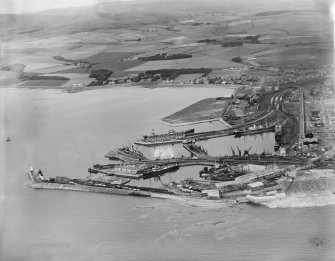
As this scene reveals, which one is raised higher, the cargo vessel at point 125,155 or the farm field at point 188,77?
the farm field at point 188,77

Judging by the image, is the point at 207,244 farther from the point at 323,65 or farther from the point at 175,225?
the point at 323,65

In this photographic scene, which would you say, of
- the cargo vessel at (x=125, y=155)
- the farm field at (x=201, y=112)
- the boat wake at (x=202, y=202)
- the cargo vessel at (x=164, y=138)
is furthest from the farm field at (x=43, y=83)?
the boat wake at (x=202, y=202)

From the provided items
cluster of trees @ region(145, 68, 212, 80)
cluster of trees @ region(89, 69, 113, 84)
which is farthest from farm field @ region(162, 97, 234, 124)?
cluster of trees @ region(89, 69, 113, 84)

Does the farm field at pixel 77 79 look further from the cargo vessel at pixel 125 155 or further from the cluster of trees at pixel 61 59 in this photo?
the cargo vessel at pixel 125 155

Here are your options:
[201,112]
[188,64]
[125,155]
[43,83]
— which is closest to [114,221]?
[125,155]

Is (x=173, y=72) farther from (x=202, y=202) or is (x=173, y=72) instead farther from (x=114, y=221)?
(x=114, y=221)

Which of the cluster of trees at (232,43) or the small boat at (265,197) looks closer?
the small boat at (265,197)

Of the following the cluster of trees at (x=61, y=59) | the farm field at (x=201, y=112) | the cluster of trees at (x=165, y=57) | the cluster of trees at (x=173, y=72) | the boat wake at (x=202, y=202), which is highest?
the cluster of trees at (x=61, y=59)

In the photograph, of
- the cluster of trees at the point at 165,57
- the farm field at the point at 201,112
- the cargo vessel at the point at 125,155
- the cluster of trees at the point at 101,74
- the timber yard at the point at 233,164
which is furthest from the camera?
the cluster of trees at the point at 165,57
